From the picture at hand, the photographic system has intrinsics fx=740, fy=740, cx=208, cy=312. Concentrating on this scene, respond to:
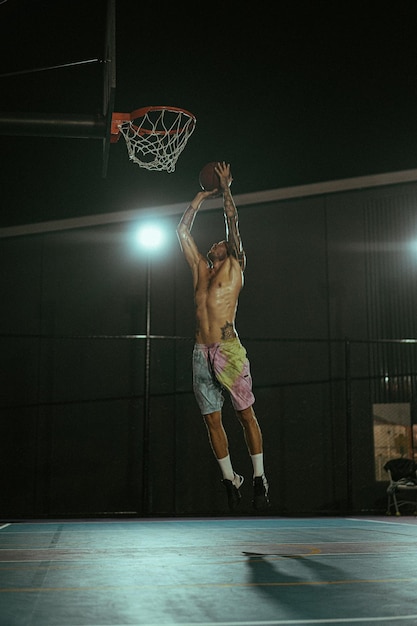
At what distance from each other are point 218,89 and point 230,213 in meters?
5.87

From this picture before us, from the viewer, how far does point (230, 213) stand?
242 inches

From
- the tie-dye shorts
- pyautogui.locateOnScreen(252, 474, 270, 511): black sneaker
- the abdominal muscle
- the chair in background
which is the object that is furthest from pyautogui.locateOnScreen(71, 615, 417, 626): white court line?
the chair in background

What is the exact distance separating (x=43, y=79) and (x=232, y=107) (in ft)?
9.80

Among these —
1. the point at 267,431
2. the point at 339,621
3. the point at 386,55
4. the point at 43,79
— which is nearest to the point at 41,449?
the point at 267,431

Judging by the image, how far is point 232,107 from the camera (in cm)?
1178

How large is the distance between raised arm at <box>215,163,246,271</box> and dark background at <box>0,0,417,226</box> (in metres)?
3.39

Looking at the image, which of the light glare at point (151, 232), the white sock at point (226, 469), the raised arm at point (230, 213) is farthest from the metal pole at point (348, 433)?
the white sock at point (226, 469)

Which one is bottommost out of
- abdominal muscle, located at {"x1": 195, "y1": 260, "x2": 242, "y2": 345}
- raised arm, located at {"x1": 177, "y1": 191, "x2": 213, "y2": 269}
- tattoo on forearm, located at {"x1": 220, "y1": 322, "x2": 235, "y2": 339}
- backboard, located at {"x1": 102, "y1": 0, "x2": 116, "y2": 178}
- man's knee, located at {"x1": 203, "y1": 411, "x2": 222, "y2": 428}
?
man's knee, located at {"x1": 203, "y1": 411, "x2": 222, "y2": 428}

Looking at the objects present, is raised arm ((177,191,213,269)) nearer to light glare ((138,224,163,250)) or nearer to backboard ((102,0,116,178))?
backboard ((102,0,116,178))

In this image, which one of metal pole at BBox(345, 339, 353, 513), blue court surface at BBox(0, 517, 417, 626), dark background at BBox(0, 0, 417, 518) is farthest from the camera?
dark background at BBox(0, 0, 417, 518)

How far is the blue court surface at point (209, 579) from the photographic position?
3301mm

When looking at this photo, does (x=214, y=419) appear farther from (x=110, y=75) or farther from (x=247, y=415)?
(x=110, y=75)

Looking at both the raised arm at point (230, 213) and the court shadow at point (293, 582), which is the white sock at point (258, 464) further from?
the raised arm at point (230, 213)

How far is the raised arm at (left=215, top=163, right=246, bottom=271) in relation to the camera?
6074 mm
